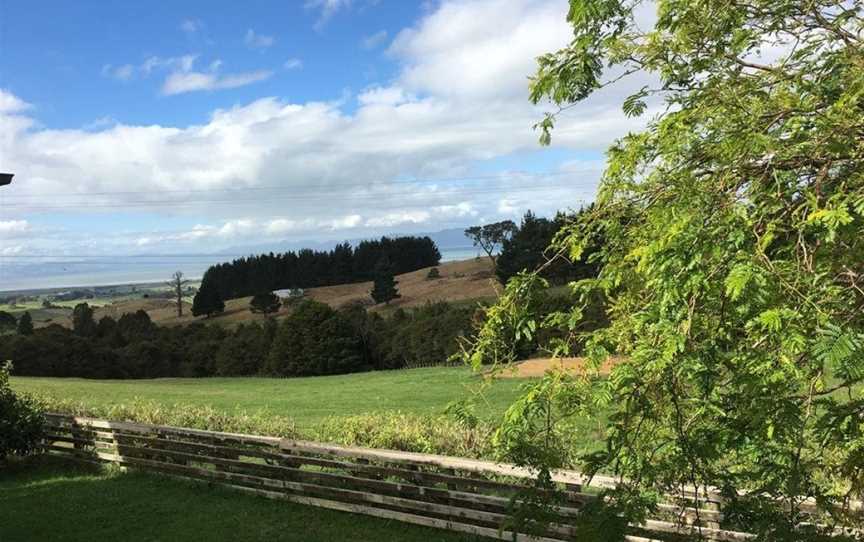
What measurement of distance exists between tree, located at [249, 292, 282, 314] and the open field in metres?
0.76

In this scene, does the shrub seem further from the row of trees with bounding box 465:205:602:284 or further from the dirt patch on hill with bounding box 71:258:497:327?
the dirt patch on hill with bounding box 71:258:497:327

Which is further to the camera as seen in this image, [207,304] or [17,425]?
[207,304]

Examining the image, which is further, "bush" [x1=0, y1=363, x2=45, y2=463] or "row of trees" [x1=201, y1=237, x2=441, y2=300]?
"row of trees" [x1=201, y1=237, x2=441, y2=300]

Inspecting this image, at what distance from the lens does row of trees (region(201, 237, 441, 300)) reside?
75375 millimetres

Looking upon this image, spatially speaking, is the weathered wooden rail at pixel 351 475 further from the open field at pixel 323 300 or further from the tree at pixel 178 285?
the tree at pixel 178 285

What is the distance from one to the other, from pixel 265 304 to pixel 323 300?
20.1 ft

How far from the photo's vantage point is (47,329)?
43.4 metres

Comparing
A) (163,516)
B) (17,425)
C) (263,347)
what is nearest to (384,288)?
(263,347)

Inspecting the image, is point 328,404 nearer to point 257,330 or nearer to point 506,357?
point 506,357

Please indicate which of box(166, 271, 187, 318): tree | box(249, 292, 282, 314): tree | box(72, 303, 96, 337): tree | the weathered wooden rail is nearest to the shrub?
the weathered wooden rail

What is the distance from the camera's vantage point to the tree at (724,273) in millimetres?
1826

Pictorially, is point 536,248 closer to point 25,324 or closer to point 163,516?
point 163,516

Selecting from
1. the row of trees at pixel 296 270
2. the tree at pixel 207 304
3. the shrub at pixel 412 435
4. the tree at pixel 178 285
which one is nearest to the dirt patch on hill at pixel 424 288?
the row of trees at pixel 296 270

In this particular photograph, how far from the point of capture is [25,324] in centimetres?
4978
